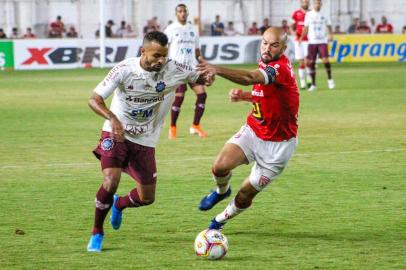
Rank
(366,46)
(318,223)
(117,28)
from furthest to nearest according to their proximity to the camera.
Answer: (117,28) < (366,46) < (318,223)

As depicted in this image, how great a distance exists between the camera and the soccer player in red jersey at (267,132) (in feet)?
30.8

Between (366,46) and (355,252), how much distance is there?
36774 mm

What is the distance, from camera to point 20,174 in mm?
14055

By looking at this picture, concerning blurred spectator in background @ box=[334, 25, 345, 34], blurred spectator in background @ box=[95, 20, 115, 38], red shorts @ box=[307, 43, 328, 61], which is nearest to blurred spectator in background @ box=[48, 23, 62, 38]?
blurred spectator in background @ box=[95, 20, 115, 38]

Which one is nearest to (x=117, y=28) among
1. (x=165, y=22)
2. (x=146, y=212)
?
(x=165, y=22)

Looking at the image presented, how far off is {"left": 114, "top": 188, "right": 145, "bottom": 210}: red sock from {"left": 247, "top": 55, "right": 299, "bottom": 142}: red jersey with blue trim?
1.29 meters

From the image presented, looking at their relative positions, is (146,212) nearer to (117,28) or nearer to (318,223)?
(318,223)

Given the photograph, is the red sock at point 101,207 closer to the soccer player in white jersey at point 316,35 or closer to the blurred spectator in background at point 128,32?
the soccer player in white jersey at point 316,35

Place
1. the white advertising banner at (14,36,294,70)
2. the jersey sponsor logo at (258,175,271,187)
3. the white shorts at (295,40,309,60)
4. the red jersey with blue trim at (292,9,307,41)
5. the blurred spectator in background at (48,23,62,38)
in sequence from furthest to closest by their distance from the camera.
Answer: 1. the blurred spectator in background at (48,23,62,38)
2. the white advertising banner at (14,36,294,70)
3. the red jersey with blue trim at (292,9,307,41)
4. the white shorts at (295,40,309,60)
5. the jersey sponsor logo at (258,175,271,187)

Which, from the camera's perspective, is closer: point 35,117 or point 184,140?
point 184,140

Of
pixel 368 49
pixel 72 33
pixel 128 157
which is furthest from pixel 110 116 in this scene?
pixel 368 49

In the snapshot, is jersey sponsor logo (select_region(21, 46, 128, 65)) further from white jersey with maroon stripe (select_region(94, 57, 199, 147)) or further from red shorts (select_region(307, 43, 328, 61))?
white jersey with maroon stripe (select_region(94, 57, 199, 147))

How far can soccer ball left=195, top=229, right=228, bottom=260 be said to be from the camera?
28.4 ft

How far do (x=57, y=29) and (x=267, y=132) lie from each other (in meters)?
36.7
